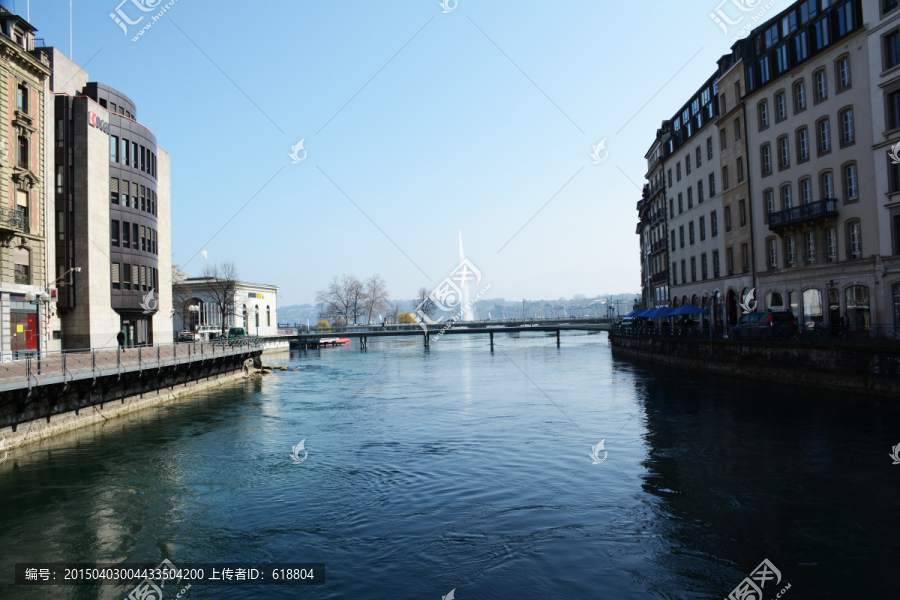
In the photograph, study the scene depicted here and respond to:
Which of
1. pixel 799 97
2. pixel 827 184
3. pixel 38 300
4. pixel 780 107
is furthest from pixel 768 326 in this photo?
pixel 38 300

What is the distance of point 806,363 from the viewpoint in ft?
99.1

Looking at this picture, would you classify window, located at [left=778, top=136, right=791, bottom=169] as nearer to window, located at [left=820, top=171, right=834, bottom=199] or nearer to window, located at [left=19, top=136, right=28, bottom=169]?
window, located at [left=820, top=171, right=834, bottom=199]

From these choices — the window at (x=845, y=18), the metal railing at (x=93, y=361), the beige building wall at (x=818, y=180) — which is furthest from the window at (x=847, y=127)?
the metal railing at (x=93, y=361)

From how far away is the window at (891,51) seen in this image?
105 ft

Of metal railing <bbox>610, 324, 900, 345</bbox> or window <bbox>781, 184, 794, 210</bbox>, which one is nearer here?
metal railing <bbox>610, 324, 900, 345</bbox>

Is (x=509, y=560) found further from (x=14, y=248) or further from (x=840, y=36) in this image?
(x=840, y=36)

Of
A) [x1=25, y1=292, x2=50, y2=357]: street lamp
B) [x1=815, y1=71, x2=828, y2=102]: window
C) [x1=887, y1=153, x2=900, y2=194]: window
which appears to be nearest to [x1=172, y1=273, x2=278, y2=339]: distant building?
[x1=25, y1=292, x2=50, y2=357]: street lamp

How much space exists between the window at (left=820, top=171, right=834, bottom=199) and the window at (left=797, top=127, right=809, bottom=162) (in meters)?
2.19

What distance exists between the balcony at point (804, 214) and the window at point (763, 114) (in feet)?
24.5

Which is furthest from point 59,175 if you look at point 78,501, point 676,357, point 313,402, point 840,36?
point 840,36

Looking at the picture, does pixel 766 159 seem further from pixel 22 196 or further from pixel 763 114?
pixel 22 196

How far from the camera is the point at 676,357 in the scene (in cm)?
4797

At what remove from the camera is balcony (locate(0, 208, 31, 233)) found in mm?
30562

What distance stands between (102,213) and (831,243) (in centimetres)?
4963
